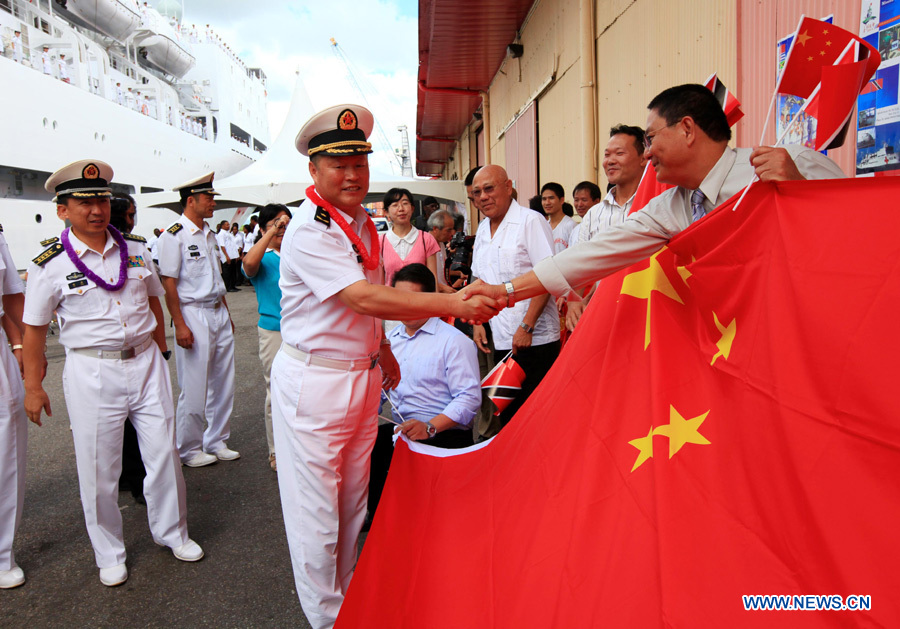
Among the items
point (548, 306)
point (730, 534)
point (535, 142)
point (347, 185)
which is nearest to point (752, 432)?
point (730, 534)

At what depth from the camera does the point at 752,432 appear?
1.59 meters

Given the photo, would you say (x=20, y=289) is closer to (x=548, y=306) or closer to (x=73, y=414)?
(x=73, y=414)

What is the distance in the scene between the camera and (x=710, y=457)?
1652mm

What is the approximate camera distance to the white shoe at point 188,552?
131 inches

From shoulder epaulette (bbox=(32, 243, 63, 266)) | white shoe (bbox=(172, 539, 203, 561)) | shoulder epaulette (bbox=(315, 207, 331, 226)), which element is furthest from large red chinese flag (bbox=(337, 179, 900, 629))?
shoulder epaulette (bbox=(32, 243, 63, 266))

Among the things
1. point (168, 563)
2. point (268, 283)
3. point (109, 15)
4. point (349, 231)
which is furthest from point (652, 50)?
point (109, 15)

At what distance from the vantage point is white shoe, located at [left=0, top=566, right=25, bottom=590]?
125 inches

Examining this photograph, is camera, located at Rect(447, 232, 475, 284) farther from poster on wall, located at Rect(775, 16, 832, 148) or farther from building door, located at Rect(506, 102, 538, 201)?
poster on wall, located at Rect(775, 16, 832, 148)

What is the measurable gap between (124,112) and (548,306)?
25008mm

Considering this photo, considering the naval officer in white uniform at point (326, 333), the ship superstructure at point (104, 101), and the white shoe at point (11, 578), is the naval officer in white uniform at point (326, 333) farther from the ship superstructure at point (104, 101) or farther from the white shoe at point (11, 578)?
the ship superstructure at point (104, 101)

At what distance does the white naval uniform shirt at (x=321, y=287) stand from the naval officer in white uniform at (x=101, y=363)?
1.27 m

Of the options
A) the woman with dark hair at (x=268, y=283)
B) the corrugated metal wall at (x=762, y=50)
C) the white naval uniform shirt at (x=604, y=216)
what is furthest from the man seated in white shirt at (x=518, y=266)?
the woman with dark hair at (x=268, y=283)

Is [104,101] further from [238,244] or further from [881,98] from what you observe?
[881,98]

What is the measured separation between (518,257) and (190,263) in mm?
2614
